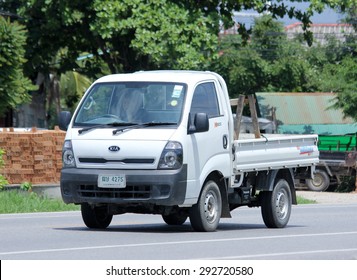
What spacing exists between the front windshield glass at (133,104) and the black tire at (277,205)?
2.58 meters

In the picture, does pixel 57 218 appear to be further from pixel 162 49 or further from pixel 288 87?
pixel 288 87

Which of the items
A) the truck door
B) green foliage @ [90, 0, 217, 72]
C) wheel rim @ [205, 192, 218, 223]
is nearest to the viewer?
the truck door

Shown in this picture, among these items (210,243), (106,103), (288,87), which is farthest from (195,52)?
(288,87)

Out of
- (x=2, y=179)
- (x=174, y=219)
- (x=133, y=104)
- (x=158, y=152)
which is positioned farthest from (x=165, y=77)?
(x=2, y=179)

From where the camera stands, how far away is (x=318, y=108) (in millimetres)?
53156

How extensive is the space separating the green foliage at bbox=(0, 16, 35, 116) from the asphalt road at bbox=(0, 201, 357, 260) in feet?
38.3

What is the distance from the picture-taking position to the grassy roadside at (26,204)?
21.1 meters

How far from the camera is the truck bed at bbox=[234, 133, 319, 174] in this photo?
652 inches

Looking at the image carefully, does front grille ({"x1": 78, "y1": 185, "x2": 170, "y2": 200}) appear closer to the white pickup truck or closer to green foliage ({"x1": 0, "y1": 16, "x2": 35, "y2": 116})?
the white pickup truck

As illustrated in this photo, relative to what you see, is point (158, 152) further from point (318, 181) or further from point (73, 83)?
point (73, 83)

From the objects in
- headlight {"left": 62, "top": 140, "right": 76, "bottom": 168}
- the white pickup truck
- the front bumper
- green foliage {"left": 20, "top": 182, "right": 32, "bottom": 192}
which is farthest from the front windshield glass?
green foliage {"left": 20, "top": 182, "right": 32, "bottom": 192}

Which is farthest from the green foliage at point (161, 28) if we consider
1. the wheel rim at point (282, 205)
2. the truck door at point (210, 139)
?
the truck door at point (210, 139)

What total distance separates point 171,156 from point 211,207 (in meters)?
1.21

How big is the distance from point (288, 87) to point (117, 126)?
4235 centimetres
